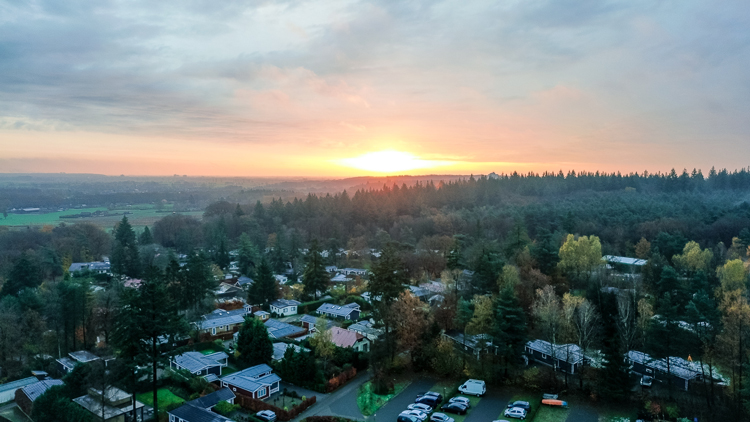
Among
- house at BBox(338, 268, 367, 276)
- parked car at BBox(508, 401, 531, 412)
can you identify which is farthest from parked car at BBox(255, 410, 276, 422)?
house at BBox(338, 268, 367, 276)

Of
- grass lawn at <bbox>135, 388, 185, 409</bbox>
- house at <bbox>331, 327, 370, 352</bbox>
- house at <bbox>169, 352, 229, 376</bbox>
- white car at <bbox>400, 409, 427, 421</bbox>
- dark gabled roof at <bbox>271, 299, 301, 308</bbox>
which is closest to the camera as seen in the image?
white car at <bbox>400, 409, 427, 421</bbox>

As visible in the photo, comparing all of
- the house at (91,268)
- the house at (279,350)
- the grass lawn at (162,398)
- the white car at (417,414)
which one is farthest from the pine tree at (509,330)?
the house at (91,268)

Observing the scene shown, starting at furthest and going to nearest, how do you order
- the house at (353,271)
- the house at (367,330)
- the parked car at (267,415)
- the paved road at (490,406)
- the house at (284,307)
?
the house at (353,271), the house at (284,307), the house at (367,330), the parked car at (267,415), the paved road at (490,406)

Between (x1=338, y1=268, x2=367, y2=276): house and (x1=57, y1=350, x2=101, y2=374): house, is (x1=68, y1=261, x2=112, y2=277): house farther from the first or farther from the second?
(x1=338, y1=268, x2=367, y2=276): house

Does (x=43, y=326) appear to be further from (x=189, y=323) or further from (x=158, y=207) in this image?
(x=158, y=207)

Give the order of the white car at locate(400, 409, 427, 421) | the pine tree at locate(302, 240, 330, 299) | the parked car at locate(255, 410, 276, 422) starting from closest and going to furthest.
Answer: the white car at locate(400, 409, 427, 421) → the parked car at locate(255, 410, 276, 422) → the pine tree at locate(302, 240, 330, 299)

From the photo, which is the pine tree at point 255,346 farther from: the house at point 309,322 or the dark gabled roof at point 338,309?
the dark gabled roof at point 338,309
